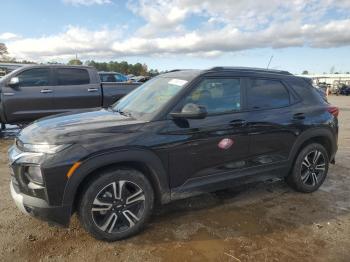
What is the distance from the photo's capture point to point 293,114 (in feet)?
15.7

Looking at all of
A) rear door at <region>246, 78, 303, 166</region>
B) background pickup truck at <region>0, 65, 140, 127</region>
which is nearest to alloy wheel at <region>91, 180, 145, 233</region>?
rear door at <region>246, 78, 303, 166</region>

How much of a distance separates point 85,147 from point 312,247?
252cm

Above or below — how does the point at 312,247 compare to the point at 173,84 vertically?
below

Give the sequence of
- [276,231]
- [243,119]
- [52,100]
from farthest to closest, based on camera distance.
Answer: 1. [52,100]
2. [243,119]
3. [276,231]

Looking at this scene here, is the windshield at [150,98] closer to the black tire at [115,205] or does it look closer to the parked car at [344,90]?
the black tire at [115,205]

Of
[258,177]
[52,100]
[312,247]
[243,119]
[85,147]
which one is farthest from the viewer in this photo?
[52,100]

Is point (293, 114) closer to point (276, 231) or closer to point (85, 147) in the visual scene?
point (276, 231)

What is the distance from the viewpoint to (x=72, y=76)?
9617 millimetres

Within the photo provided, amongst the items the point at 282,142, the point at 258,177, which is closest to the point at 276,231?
the point at 258,177

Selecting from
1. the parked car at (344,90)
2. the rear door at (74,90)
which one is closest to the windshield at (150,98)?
the rear door at (74,90)

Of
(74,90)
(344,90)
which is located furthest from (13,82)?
(344,90)

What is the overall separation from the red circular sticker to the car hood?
0.98m

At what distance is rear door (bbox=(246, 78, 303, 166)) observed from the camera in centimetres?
443

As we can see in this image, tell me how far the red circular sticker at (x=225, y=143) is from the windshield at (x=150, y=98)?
0.78m
